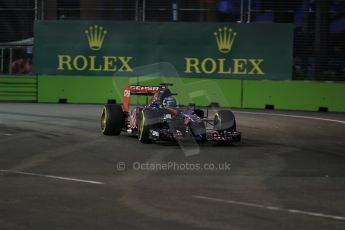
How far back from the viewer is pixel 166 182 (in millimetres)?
8500

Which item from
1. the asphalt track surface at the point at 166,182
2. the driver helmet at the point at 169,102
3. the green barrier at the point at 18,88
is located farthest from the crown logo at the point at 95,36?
the driver helmet at the point at 169,102

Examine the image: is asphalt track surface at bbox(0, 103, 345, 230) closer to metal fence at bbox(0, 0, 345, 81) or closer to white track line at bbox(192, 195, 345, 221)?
white track line at bbox(192, 195, 345, 221)

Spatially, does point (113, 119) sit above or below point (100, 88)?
below

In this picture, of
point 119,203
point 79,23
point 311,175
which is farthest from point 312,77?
point 119,203

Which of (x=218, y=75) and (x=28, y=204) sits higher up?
(x=218, y=75)

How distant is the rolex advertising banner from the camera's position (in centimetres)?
2602

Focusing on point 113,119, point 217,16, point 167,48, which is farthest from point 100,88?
point 113,119

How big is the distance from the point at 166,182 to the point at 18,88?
19.2 m

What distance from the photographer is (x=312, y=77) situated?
25781 mm

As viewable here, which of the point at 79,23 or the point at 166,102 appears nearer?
the point at 166,102

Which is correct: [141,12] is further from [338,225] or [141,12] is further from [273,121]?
[338,225]

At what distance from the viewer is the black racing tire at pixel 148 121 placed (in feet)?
40.7

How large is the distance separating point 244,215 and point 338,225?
957mm

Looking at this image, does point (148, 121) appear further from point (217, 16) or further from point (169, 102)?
point (217, 16)
